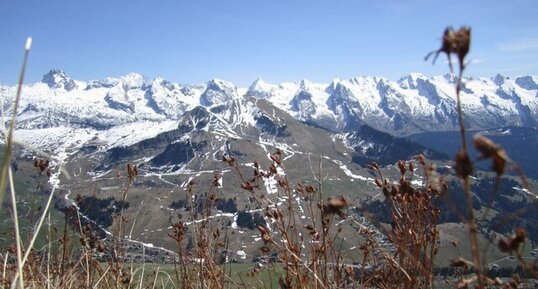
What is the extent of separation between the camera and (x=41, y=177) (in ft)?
11.6

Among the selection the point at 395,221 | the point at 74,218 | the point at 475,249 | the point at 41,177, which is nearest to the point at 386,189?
the point at 395,221

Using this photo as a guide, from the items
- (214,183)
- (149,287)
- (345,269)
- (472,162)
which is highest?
(472,162)

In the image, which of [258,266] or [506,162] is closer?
[506,162]

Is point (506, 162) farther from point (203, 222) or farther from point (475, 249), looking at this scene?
point (203, 222)

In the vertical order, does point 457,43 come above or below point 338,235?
above

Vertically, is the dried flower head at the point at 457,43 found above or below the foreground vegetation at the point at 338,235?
above

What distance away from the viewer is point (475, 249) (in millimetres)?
1061

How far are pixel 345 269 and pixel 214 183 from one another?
1387 millimetres

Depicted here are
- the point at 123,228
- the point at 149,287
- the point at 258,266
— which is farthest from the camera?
the point at 258,266

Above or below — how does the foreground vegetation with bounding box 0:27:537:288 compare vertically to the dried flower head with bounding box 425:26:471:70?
below

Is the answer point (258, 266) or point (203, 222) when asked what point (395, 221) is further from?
point (258, 266)

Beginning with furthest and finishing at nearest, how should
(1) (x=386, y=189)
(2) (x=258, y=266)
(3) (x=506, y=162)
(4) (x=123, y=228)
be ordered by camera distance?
(2) (x=258, y=266)
(4) (x=123, y=228)
(1) (x=386, y=189)
(3) (x=506, y=162)

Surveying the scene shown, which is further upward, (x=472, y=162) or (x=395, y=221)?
(x=472, y=162)

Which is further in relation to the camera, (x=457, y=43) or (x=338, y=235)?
(x=338, y=235)
